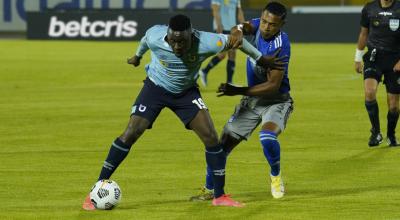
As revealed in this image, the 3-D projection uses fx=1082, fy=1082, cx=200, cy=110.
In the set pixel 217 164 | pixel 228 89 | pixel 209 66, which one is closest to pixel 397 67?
pixel 228 89

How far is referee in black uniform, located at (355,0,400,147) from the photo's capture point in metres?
16.1

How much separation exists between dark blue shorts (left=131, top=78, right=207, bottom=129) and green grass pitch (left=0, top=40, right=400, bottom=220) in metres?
0.98

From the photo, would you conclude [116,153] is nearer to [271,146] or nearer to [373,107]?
[271,146]

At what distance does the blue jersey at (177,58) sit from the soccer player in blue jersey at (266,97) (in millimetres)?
347

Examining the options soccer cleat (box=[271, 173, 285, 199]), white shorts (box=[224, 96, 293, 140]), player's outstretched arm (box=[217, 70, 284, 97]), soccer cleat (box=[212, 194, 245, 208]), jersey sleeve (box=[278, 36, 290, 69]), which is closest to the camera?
soccer cleat (box=[212, 194, 245, 208])

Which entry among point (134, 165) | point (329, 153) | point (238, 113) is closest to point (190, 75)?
point (238, 113)

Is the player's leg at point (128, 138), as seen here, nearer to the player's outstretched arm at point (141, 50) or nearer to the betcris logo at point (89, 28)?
the player's outstretched arm at point (141, 50)

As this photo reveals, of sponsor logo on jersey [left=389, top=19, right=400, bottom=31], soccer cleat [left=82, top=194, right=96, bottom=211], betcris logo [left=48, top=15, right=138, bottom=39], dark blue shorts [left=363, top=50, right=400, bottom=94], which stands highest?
sponsor logo on jersey [left=389, top=19, right=400, bottom=31]

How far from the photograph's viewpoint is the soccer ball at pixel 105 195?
35.7 feet

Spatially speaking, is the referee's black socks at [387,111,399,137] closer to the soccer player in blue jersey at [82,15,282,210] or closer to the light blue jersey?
the soccer player in blue jersey at [82,15,282,210]

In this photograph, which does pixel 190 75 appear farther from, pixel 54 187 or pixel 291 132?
pixel 291 132

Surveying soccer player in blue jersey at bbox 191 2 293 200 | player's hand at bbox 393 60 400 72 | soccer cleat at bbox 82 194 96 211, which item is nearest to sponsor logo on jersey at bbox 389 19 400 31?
player's hand at bbox 393 60 400 72

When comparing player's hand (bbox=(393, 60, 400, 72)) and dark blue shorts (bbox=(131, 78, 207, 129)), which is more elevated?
dark blue shorts (bbox=(131, 78, 207, 129))

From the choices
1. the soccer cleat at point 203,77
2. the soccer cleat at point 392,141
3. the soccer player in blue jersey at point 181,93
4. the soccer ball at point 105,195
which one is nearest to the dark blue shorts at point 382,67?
the soccer cleat at point 392,141
